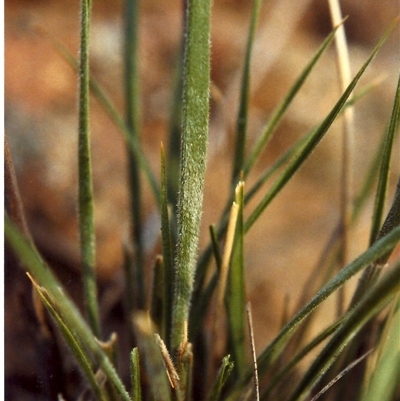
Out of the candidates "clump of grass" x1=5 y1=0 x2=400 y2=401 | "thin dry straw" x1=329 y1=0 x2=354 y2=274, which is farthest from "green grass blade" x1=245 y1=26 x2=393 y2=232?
"thin dry straw" x1=329 y1=0 x2=354 y2=274

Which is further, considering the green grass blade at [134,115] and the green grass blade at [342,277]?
the green grass blade at [134,115]

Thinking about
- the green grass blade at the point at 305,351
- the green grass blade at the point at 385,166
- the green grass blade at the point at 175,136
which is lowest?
the green grass blade at the point at 305,351

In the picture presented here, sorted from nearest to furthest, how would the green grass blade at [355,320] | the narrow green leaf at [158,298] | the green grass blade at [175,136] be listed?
1. the green grass blade at [355,320]
2. the narrow green leaf at [158,298]
3. the green grass blade at [175,136]

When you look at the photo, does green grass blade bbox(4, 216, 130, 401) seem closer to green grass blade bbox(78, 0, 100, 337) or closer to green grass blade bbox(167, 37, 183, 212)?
green grass blade bbox(78, 0, 100, 337)

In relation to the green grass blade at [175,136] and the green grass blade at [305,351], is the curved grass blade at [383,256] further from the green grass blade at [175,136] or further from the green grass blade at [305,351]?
the green grass blade at [175,136]

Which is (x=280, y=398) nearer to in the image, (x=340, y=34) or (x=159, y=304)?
(x=159, y=304)

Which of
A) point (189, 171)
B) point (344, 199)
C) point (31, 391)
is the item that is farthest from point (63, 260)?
point (189, 171)

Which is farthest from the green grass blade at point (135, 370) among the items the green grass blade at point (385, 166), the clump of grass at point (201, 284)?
the green grass blade at point (385, 166)
